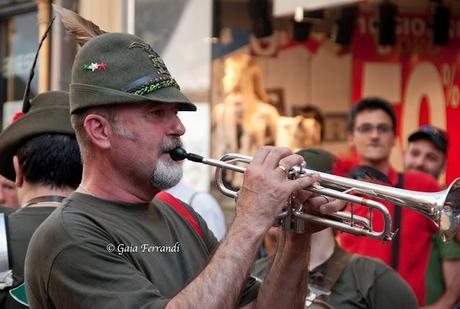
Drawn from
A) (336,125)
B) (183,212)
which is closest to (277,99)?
(336,125)

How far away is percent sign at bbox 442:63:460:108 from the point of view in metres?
7.60

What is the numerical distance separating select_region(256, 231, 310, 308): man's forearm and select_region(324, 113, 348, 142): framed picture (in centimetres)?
611

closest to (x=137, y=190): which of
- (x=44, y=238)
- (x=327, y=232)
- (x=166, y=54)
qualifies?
(x=44, y=238)

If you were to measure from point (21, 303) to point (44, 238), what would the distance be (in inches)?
29.3

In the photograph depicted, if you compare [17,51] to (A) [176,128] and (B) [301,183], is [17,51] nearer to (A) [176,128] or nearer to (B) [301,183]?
(A) [176,128]

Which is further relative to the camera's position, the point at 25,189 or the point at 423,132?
the point at 423,132

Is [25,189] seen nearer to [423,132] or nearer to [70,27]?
[70,27]

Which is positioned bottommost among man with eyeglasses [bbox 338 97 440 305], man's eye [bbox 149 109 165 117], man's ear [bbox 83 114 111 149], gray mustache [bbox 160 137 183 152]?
man with eyeglasses [bbox 338 97 440 305]

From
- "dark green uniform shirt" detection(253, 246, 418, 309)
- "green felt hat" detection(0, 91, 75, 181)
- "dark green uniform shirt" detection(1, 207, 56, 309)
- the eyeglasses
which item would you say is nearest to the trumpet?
"dark green uniform shirt" detection(1, 207, 56, 309)

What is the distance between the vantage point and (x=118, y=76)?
2625 mm

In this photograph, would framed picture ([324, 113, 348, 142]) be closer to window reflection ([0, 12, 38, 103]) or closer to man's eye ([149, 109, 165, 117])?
window reflection ([0, 12, 38, 103])

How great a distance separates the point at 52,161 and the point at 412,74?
17.6ft

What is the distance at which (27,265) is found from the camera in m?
2.57

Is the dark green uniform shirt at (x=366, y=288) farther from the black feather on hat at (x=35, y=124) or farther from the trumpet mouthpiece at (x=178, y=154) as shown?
the trumpet mouthpiece at (x=178, y=154)
